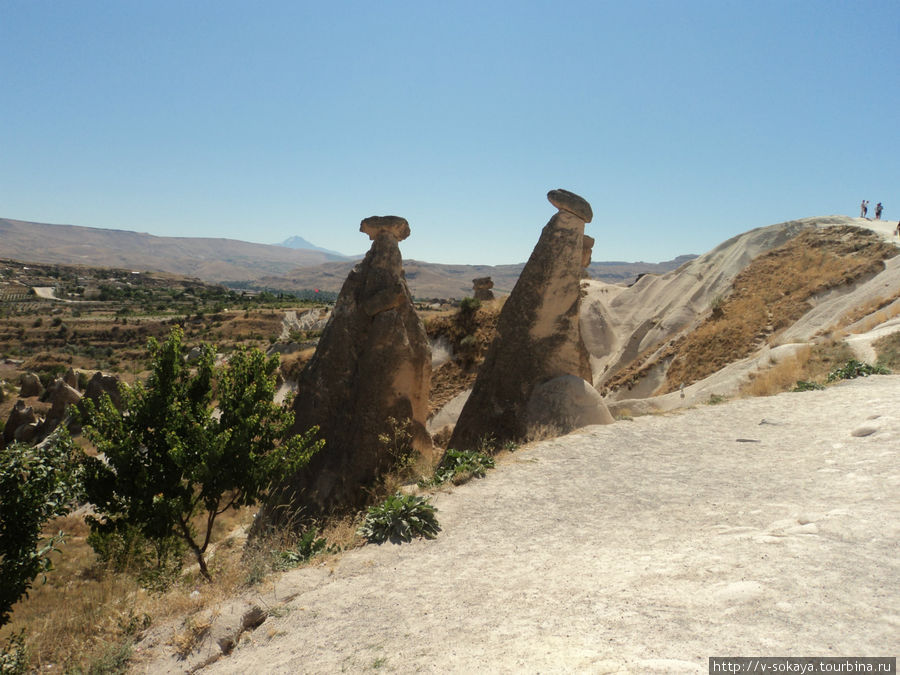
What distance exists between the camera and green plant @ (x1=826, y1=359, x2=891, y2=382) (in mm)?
10789

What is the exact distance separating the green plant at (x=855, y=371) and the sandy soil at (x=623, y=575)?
14.2ft

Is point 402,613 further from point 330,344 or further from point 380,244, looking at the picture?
point 380,244

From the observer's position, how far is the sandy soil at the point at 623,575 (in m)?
3.04

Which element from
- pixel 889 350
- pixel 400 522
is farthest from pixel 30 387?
pixel 889 350

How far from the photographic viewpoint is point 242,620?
4129 millimetres

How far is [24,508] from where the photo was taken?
479cm

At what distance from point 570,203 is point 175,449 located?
7811 mm

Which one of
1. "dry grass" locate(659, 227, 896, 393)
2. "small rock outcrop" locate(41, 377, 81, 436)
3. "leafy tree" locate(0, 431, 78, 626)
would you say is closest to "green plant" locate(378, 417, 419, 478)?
"leafy tree" locate(0, 431, 78, 626)

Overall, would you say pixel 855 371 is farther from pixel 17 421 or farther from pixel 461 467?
pixel 17 421

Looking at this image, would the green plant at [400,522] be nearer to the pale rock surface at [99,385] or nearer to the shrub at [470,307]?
the shrub at [470,307]

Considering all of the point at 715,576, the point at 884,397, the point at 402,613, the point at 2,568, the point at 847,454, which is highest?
the point at 884,397

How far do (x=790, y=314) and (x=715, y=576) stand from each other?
21.4 m

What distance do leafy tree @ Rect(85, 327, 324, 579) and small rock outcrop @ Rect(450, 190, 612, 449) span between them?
430cm

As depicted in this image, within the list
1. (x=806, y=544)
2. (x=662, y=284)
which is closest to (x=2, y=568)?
(x=806, y=544)
